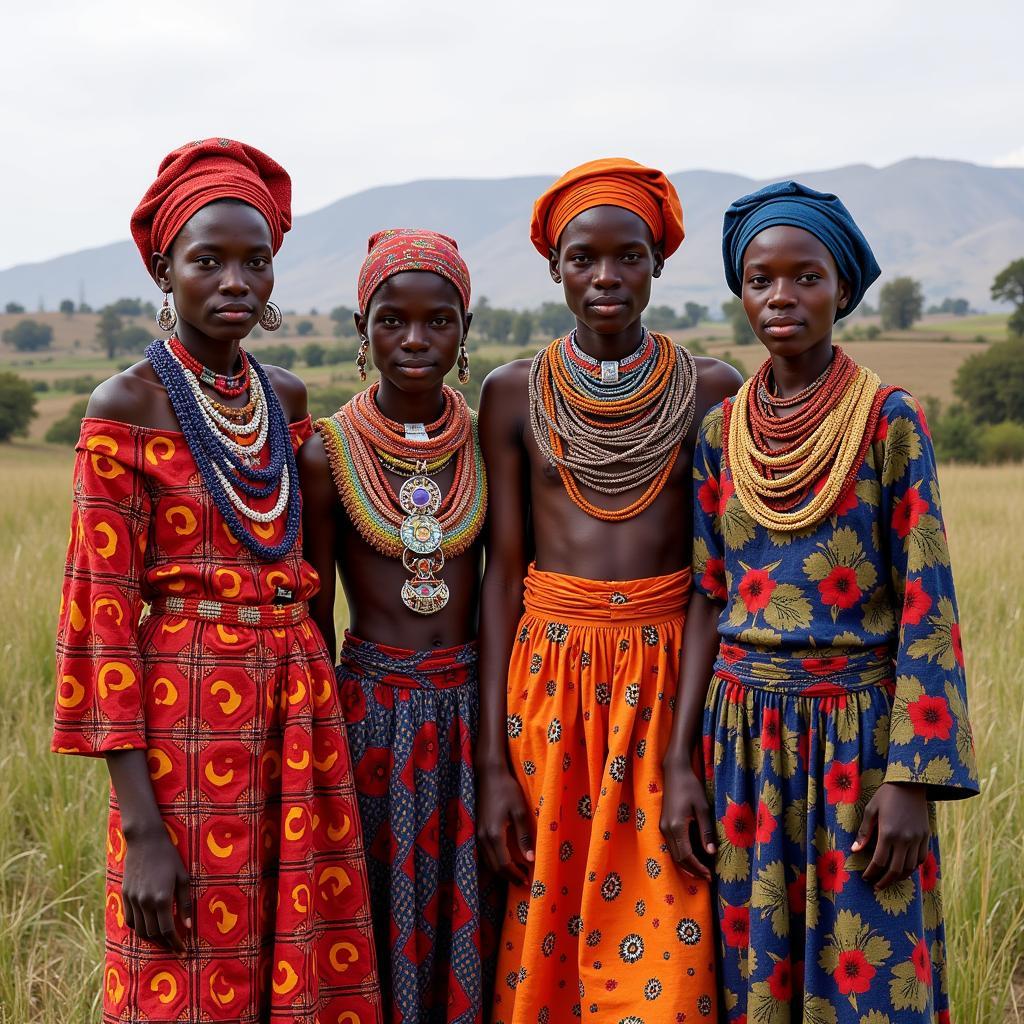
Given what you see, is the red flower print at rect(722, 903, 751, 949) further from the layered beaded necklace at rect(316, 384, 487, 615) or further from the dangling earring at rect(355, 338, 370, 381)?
the dangling earring at rect(355, 338, 370, 381)

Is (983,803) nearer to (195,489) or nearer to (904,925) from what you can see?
(904,925)

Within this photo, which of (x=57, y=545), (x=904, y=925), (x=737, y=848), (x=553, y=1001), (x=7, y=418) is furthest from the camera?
(x=7, y=418)

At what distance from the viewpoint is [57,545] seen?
8234 millimetres

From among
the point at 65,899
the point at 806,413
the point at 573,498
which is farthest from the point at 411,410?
the point at 65,899

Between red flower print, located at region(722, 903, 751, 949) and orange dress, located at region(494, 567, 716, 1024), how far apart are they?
0.08 meters

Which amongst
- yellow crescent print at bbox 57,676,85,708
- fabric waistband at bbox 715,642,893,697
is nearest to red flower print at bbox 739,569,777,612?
fabric waistband at bbox 715,642,893,697

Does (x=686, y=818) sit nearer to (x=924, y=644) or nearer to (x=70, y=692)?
(x=924, y=644)

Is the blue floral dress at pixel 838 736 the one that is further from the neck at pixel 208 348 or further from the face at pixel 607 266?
the neck at pixel 208 348

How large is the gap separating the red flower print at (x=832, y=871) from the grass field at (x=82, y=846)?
0.95 meters

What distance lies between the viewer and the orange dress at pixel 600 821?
2.74 metres

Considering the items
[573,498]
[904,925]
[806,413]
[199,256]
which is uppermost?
[199,256]

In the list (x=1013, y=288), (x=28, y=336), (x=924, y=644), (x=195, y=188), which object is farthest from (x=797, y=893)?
(x=28, y=336)

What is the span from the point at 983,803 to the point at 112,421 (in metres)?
2.98

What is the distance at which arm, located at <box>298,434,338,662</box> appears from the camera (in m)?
2.91
